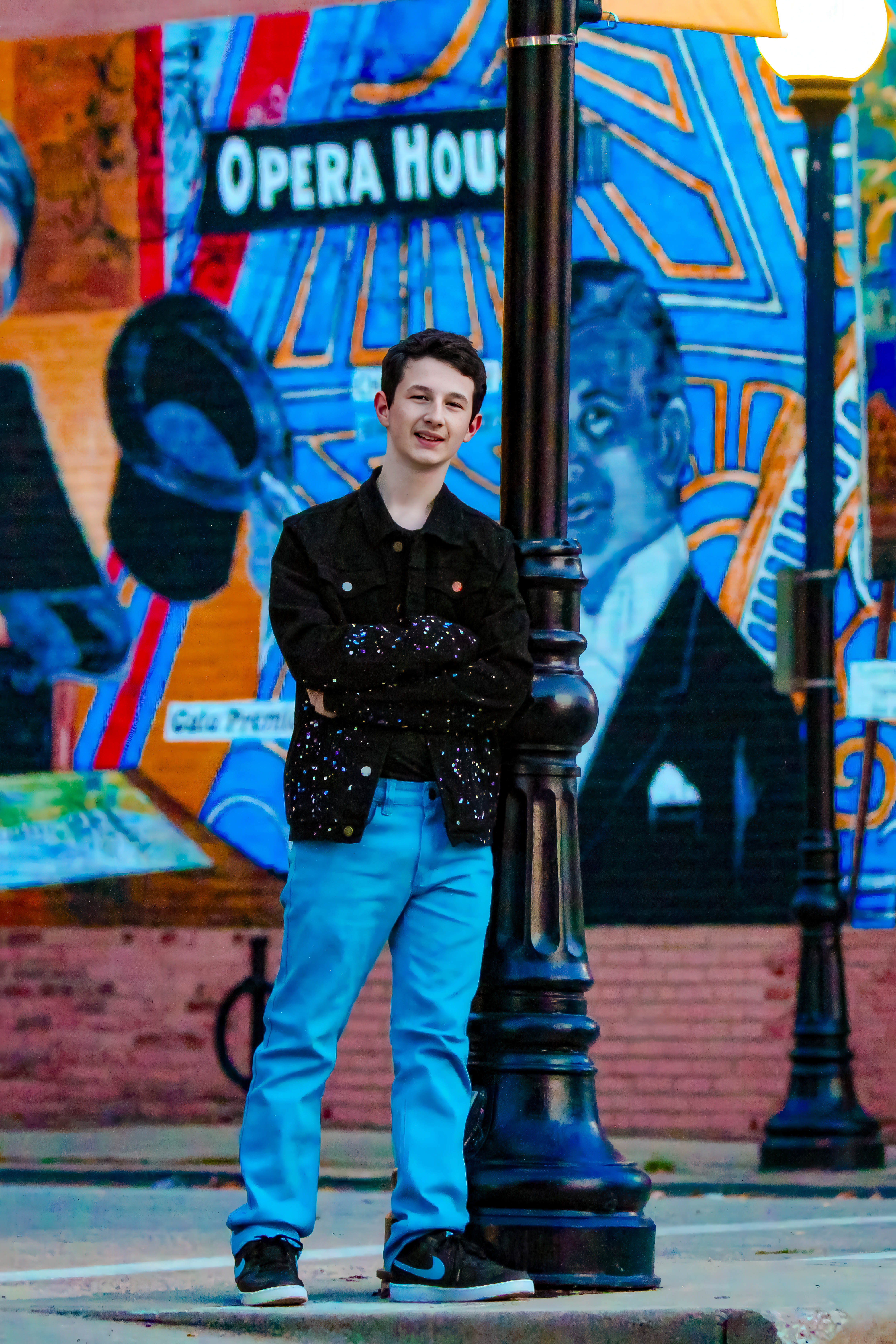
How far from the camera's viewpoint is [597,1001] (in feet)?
34.8

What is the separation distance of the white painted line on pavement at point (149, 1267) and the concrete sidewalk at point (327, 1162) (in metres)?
2.49

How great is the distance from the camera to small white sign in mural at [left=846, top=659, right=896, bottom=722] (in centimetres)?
1059

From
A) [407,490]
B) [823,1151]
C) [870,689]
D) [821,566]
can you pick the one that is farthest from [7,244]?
[407,490]

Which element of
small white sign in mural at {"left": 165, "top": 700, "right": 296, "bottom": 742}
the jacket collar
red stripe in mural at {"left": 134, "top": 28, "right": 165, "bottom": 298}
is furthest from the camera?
red stripe in mural at {"left": 134, "top": 28, "right": 165, "bottom": 298}

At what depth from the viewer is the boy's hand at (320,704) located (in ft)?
14.3

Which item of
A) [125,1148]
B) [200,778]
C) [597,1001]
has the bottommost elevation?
[125,1148]

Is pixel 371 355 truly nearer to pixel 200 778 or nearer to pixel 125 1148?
pixel 200 778

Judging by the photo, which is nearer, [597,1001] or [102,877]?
[597,1001]

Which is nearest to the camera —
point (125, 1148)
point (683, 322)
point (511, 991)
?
point (511, 991)

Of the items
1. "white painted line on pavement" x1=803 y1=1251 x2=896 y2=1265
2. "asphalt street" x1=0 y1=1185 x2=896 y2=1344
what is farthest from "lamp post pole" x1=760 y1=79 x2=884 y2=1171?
"white painted line on pavement" x1=803 y1=1251 x2=896 y2=1265

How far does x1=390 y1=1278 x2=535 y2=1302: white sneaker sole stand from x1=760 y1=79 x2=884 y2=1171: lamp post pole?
5665 mm

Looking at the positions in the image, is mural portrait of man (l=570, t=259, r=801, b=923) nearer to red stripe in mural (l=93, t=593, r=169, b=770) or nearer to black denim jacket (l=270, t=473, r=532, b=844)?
red stripe in mural (l=93, t=593, r=169, b=770)

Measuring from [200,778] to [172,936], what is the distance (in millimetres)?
811

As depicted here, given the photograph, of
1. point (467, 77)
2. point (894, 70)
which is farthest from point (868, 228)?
point (467, 77)
